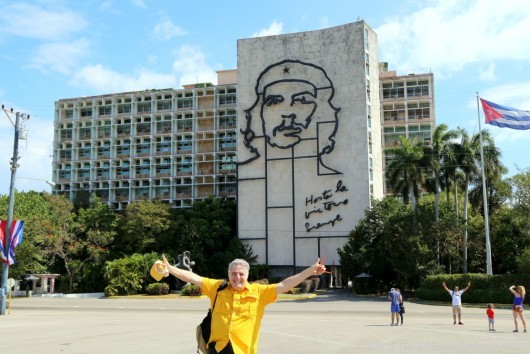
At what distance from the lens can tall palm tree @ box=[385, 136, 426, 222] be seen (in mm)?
53000

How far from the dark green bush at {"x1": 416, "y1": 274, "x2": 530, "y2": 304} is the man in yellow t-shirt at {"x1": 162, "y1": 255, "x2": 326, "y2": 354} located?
37.9 meters

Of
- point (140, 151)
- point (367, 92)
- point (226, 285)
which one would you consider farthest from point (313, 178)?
point (226, 285)

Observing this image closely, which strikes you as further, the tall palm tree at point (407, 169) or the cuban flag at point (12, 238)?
the tall palm tree at point (407, 169)

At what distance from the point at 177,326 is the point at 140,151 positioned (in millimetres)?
79112

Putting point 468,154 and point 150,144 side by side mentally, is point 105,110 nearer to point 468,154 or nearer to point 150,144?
point 150,144

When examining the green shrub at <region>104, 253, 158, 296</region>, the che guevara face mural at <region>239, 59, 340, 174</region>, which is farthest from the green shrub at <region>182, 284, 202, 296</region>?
the che guevara face mural at <region>239, 59, 340, 174</region>

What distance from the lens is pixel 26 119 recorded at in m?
32.1

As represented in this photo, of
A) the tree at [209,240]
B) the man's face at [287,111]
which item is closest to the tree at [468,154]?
the man's face at [287,111]

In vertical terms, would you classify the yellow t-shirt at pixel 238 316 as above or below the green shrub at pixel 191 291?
above

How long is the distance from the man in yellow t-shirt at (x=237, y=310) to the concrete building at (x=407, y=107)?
8543 centimetres

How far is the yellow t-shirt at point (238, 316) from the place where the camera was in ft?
20.7

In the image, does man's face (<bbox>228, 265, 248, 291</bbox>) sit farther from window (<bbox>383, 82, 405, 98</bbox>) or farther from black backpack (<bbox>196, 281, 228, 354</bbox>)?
window (<bbox>383, 82, 405, 98</bbox>)

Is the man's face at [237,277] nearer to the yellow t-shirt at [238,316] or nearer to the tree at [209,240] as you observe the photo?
the yellow t-shirt at [238,316]

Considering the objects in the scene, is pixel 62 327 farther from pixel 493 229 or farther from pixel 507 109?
pixel 493 229
